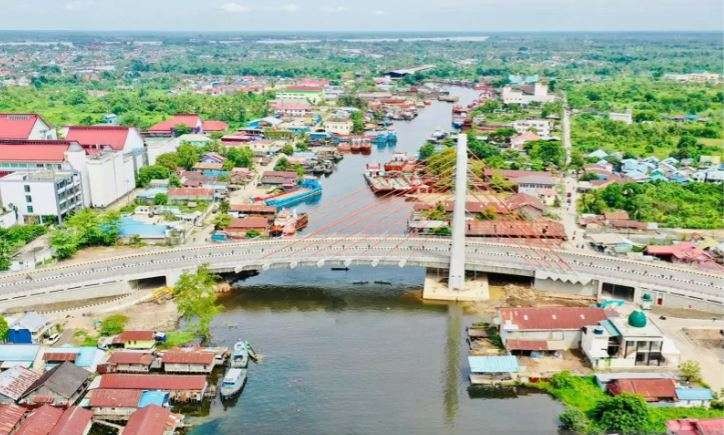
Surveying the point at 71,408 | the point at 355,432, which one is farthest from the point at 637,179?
the point at 71,408

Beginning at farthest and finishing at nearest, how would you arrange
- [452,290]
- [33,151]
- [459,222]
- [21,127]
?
[21,127] → [33,151] → [452,290] → [459,222]

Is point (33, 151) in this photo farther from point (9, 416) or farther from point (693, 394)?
point (693, 394)

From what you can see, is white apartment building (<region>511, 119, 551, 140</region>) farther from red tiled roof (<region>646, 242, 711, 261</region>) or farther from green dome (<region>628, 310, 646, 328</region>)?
green dome (<region>628, 310, 646, 328</region>)

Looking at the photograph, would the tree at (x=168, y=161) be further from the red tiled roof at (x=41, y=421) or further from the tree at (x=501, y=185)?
the red tiled roof at (x=41, y=421)

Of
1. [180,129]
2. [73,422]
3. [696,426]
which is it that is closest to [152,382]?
[73,422]

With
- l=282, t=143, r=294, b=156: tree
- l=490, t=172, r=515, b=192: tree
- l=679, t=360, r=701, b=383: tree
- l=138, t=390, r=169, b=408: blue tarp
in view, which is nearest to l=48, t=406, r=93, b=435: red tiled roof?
l=138, t=390, r=169, b=408: blue tarp
